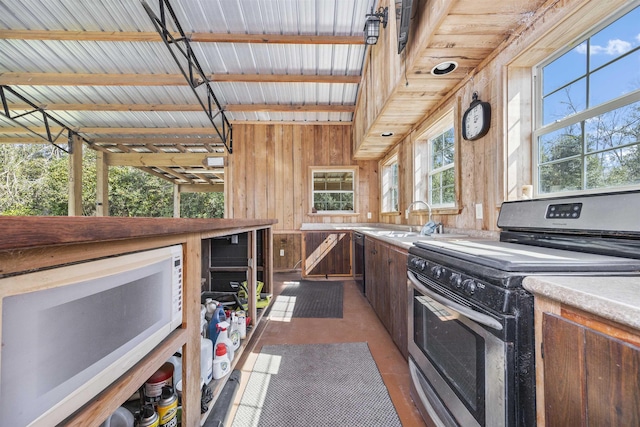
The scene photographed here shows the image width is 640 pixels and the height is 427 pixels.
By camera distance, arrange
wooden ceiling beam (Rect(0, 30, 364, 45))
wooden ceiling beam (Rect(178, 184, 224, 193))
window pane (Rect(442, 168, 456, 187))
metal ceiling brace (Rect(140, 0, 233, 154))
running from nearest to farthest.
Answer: window pane (Rect(442, 168, 456, 187)) → metal ceiling brace (Rect(140, 0, 233, 154)) → wooden ceiling beam (Rect(0, 30, 364, 45)) → wooden ceiling beam (Rect(178, 184, 224, 193))

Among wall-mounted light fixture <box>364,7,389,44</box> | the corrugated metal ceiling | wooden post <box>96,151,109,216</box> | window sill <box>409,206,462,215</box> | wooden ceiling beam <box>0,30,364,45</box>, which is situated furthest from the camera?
wooden post <box>96,151,109,216</box>

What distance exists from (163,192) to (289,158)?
1195 cm

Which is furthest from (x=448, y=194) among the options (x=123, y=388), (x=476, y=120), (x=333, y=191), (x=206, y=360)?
(x=333, y=191)

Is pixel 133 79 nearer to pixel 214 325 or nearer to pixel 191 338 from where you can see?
pixel 214 325

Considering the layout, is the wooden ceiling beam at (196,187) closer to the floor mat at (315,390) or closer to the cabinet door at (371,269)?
the cabinet door at (371,269)

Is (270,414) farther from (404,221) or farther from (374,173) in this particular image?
(374,173)

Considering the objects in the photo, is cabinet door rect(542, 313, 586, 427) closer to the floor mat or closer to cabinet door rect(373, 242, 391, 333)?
the floor mat

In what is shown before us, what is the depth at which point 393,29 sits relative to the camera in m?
2.10

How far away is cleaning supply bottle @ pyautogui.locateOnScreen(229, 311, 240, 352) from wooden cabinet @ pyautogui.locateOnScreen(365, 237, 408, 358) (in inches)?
44.6

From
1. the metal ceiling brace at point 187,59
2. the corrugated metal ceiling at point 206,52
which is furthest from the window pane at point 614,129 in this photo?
the metal ceiling brace at point 187,59

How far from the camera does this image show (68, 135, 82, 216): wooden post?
5656mm

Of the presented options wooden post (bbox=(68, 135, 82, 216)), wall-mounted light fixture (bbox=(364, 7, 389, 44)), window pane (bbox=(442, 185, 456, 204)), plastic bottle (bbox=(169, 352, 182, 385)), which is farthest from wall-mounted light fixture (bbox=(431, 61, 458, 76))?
wooden post (bbox=(68, 135, 82, 216))

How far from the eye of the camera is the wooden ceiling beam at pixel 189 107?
4.59 m

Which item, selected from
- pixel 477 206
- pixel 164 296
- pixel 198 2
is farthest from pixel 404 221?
pixel 198 2
